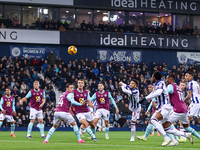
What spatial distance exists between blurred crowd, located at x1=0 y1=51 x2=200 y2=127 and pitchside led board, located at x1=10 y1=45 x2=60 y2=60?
2.58 m

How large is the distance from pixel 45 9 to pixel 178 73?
13.3m

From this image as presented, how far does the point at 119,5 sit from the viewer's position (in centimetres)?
3731

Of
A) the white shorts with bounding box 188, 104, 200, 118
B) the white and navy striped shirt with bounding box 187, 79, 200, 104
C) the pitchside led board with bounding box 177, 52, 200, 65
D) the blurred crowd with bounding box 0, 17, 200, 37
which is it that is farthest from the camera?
the pitchside led board with bounding box 177, 52, 200, 65

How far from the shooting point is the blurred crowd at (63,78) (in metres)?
27.3

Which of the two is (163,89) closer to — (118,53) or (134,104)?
(134,104)

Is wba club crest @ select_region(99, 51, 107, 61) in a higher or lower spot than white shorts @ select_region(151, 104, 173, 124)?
higher

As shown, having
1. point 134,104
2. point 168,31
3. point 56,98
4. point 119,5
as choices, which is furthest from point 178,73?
point 134,104

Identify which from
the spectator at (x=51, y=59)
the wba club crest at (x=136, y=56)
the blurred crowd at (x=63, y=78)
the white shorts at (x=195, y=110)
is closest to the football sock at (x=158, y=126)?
the white shorts at (x=195, y=110)

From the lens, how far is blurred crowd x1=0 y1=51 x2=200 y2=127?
27312mm

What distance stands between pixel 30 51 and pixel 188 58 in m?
15.7

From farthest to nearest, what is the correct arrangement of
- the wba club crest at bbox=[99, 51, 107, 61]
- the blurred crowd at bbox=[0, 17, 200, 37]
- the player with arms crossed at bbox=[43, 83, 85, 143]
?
the wba club crest at bbox=[99, 51, 107, 61], the blurred crowd at bbox=[0, 17, 200, 37], the player with arms crossed at bbox=[43, 83, 85, 143]

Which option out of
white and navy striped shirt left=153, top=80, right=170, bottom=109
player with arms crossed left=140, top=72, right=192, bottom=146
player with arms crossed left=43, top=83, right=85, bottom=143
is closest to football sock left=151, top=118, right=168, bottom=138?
player with arms crossed left=140, top=72, right=192, bottom=146

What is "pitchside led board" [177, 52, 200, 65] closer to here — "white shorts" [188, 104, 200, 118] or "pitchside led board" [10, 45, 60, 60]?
"pitchside led board" [10, 45, 60, 60]

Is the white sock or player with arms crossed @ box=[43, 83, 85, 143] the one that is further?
player with arms crossed @ box=[43, 83, 85, 143]
